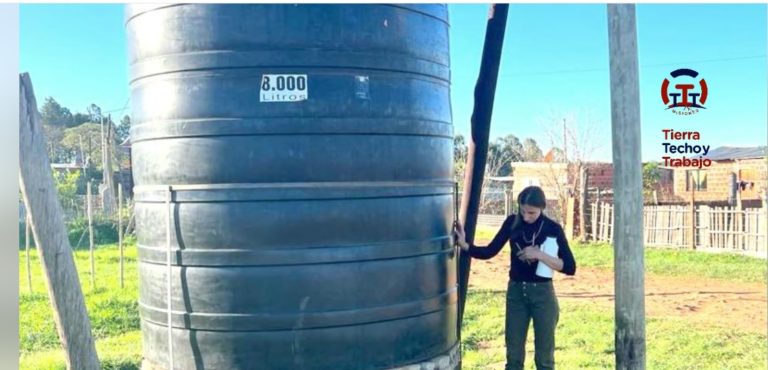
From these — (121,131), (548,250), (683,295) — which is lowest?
(683,295)

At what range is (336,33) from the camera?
109 inches

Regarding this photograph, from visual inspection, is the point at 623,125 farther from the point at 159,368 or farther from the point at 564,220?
the point at 564,220

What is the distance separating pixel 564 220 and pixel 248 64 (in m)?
16.0

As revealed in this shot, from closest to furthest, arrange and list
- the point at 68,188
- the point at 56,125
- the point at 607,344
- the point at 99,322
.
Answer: the point at 607,344 → the point at 99,322 → the point at 68,188 → the point at 56,125

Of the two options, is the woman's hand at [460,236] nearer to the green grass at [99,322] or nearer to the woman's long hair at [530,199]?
the woman's long hair at [530,199]

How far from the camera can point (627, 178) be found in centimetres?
317


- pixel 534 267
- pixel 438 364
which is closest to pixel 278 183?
pixel 438 364

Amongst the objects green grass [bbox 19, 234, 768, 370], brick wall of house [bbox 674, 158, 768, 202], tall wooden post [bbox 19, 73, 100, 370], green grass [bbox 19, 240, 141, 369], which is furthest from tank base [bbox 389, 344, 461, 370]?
brick wall of house [bbox 674, 158, 768, 202]

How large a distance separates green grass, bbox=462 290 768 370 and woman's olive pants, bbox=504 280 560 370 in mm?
2021

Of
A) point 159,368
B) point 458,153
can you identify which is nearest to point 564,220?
point 458,153

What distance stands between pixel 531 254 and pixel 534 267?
0.37ft

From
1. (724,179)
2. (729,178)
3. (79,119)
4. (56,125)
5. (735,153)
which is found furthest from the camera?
(735,153)

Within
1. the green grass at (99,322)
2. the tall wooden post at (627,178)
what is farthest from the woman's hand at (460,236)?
the green grass at (99,322)

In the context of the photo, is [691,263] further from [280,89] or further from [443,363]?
[280,89]
